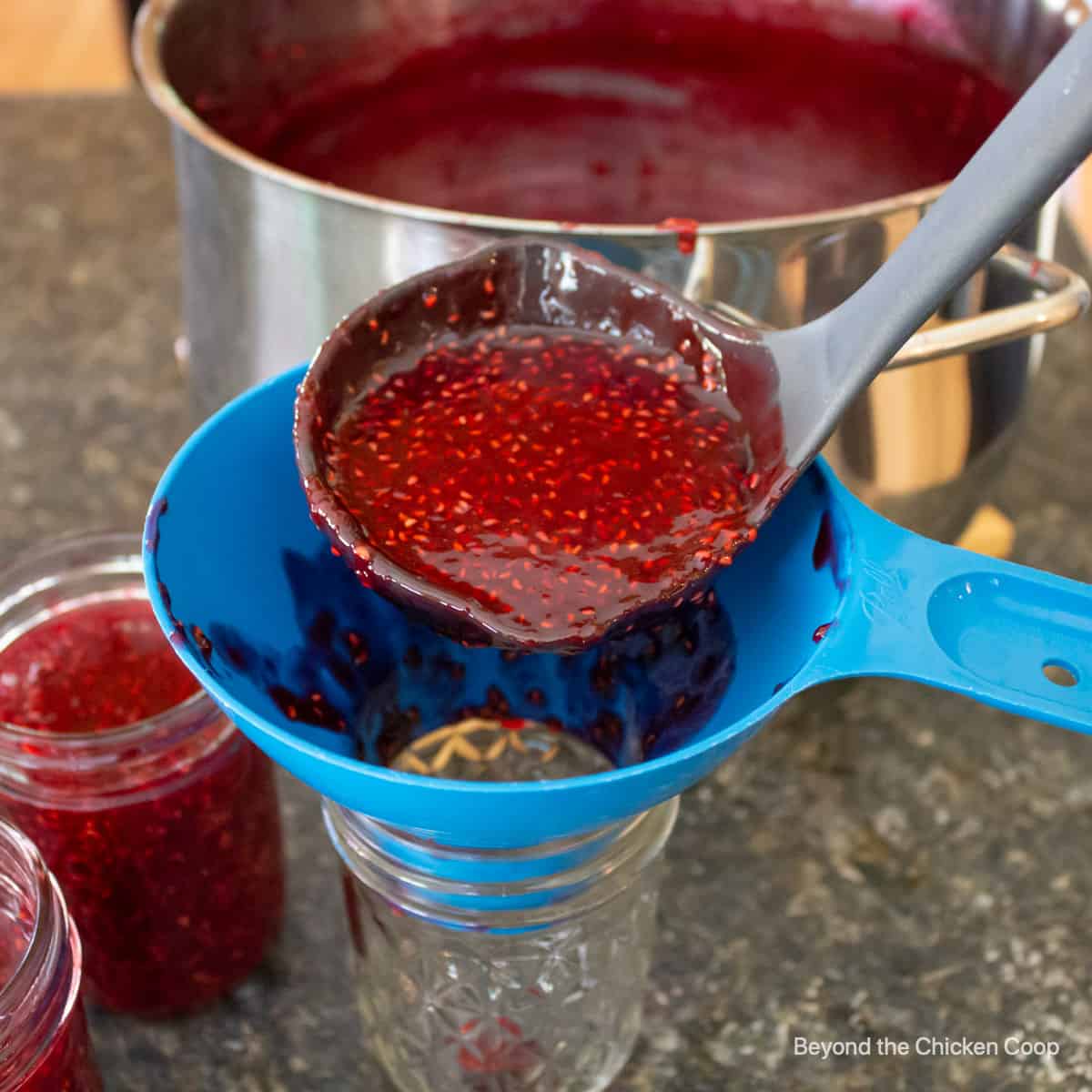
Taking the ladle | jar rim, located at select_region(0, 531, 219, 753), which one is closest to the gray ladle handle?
the ladle

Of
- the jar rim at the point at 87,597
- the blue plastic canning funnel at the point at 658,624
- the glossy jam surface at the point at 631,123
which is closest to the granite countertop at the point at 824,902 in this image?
the jar rim at the point at 87,597

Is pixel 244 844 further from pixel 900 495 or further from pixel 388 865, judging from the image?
pixel 900 495

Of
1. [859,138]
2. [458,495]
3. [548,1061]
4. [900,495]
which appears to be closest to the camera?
[458,495]

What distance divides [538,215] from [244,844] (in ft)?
1.63

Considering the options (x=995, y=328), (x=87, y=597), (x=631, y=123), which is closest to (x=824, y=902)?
(x=995, y=328)

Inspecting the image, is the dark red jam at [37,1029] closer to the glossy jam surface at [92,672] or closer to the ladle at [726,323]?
the glossy jam surface at [92,672]

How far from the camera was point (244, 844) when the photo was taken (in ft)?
2.21

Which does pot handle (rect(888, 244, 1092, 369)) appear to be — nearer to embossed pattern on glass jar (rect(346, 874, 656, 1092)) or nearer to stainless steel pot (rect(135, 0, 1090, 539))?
stainless steel pot (rect(135, 0, 1090, 539))

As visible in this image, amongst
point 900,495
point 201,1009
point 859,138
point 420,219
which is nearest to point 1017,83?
point 859,138

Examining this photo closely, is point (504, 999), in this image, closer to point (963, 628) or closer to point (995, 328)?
point (963, 628)

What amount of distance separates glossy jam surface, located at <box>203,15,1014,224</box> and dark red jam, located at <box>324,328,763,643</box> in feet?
1.24

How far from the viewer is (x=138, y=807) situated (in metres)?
0.62

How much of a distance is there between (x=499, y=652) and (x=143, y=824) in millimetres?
188

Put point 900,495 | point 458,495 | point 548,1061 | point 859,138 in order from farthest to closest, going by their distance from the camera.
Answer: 1. point 859,138
2. point 900,495
3. point 548,1061
4. point 458,495
